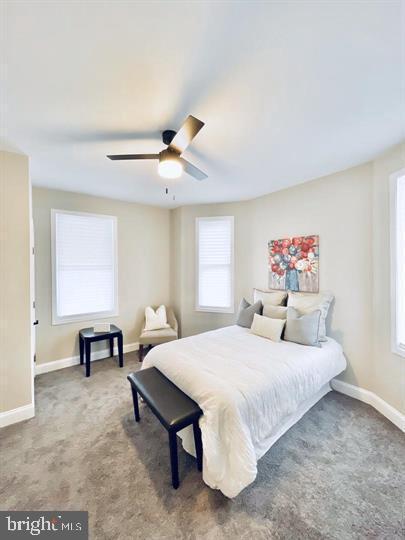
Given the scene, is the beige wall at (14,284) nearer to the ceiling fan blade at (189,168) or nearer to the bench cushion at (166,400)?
the bench cushion at (166,400)

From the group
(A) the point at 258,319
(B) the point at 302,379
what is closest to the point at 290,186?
(A) the point at 258,319

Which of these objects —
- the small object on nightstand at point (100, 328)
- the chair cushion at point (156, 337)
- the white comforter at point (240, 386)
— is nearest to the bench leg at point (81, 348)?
the small object on nightstand at point (100, 328)

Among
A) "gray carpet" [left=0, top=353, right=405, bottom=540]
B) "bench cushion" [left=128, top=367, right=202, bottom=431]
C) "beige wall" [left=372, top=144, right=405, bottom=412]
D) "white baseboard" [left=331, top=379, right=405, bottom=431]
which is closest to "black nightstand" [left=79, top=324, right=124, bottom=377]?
"gray carpet" [left=0, top=353, right=405, bottom=540]

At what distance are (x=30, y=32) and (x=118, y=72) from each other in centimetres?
40

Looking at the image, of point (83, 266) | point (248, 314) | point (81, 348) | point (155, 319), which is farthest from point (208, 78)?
point (81, 348)

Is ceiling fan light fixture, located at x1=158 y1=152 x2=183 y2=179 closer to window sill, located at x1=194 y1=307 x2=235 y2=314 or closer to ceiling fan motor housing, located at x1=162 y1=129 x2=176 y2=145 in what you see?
ceiling fan motor housing, located at x1=162 y1=129 x2=176 y2=145

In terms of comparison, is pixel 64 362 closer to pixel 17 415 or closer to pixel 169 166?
pixel 17 415

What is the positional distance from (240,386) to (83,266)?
9.87 ft

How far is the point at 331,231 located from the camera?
2.77 m

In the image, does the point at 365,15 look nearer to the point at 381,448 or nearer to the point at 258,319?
the point at 258,319

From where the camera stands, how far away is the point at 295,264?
3.10m

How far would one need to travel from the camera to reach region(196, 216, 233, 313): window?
392cm

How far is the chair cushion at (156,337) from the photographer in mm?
3471

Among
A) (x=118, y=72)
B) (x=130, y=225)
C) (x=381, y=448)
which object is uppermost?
(x=118, y=72)
